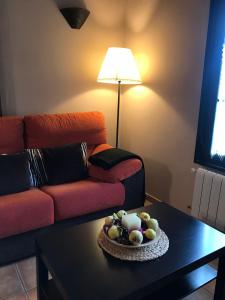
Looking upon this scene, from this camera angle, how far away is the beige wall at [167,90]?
250 centimetres

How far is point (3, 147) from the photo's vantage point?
7.94 feet

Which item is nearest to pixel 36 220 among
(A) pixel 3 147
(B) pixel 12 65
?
(A) pixel 3 147

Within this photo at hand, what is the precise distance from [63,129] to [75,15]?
3.70 ft

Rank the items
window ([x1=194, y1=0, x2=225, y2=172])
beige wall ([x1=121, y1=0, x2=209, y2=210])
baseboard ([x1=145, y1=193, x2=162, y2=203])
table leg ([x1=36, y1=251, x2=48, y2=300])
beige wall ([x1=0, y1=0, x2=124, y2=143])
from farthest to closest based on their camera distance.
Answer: baseboard ([x1=145, y1=193, x2=162, y2=203])
beige wall ([x1=0, y1=0, x2=124, y2=143])
beige wall ([x1=121, y1=0, x2=209, y2=210])
window ([x1=194, y1=0, x2=225, y2=172])
table leg ([x1=36, y1=251, x2=48, y2=300])

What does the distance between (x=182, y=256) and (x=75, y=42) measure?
7.81 feet

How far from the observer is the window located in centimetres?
225

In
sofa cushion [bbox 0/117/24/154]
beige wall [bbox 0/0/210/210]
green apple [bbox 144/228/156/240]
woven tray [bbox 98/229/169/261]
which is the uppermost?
beige wall [bbox 0/0/210/210]

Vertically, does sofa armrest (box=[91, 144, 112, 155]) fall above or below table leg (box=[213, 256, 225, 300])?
above

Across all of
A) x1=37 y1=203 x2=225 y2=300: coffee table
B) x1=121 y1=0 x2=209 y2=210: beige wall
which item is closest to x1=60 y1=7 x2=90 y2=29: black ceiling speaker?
x1=121 y1=0 x2=209 y2=210: beige wall

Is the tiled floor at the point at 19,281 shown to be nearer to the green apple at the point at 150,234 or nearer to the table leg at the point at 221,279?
the green apple at the point at 150,234

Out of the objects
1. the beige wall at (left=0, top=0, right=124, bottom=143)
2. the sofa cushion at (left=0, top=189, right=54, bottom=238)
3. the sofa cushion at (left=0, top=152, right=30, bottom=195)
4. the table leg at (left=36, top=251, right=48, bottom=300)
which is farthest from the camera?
the beige wall at (left=0, top=0, right=124, bottom=143)

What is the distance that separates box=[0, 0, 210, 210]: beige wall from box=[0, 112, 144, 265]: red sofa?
35cm

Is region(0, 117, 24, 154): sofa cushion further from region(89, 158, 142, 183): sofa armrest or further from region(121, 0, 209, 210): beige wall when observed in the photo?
region(121, 0, 209, 210): beige wall

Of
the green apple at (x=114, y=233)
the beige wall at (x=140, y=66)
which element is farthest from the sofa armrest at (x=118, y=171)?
the green apple at (x=114, y=233)
